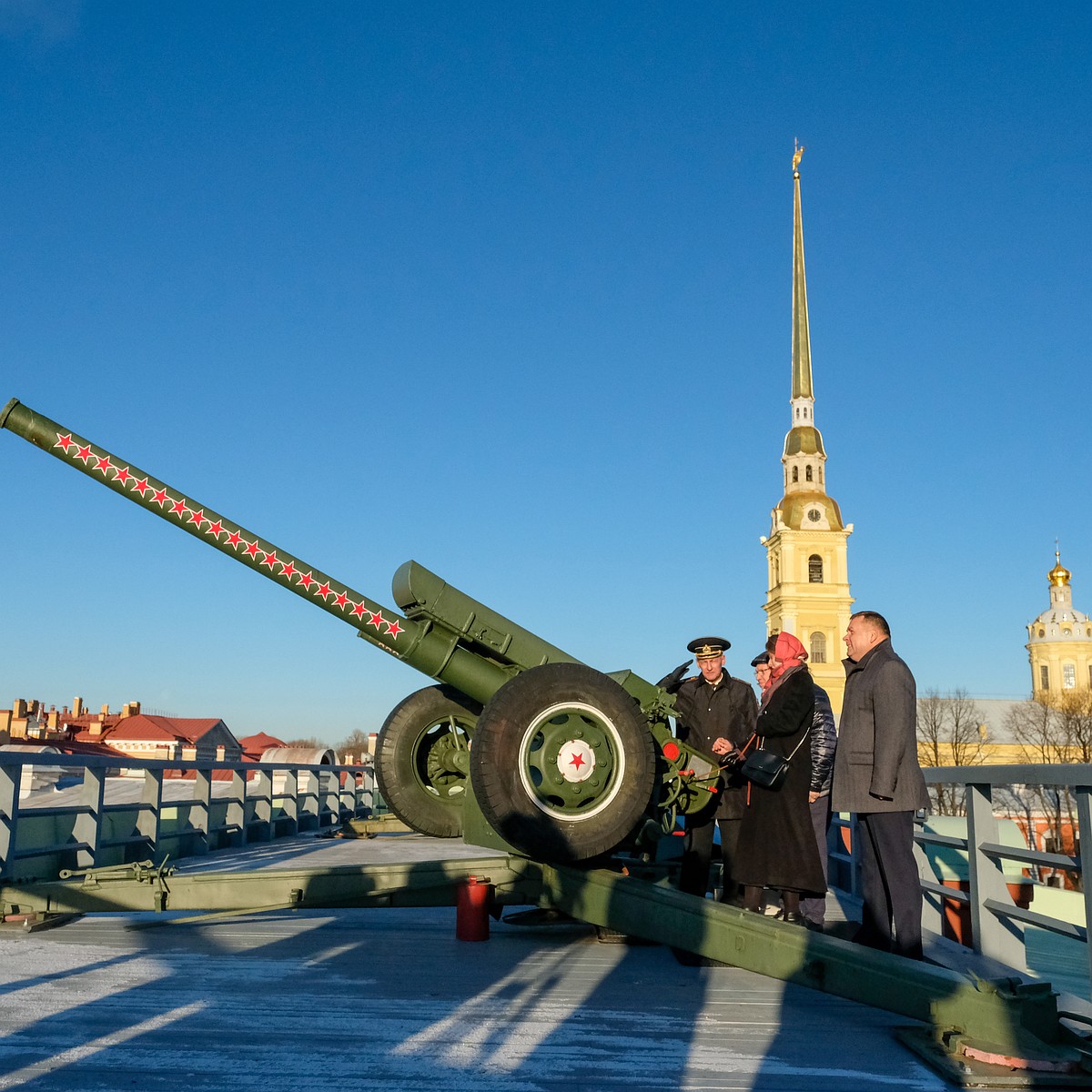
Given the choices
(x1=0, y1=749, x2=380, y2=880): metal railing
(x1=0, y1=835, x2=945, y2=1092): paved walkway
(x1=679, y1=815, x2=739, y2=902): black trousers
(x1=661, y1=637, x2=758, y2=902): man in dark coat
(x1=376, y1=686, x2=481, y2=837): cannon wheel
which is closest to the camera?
(x1=0, y1=835, x2=945, y2=1092): paved walkway

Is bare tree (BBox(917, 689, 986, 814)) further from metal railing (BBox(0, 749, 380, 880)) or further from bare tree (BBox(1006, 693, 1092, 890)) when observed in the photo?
metal railing (BBox(0, 749, 380, 880))

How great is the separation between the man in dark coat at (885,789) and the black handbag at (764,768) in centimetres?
29

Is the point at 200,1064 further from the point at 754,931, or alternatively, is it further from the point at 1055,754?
the point at 1055,754

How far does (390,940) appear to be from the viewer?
19.0 feet

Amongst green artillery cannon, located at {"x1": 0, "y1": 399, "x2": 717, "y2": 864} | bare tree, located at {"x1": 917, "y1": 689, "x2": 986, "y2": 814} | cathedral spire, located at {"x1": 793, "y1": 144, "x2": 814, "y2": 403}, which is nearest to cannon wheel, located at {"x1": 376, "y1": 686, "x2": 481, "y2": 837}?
green artillery cannon, located at {"x1": 0, "y1": 399, "x2": 717, "y2": 864}

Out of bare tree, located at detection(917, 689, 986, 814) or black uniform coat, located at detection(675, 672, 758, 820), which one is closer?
black uniform coat, located at detection(675, 672, 758, 820)

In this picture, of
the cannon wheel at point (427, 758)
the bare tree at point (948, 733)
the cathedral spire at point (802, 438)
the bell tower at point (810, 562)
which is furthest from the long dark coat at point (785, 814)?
the cathedral spire at point (802, 438)

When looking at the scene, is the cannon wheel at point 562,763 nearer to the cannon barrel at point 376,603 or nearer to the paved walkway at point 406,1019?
the paved walkway at point 406,1019

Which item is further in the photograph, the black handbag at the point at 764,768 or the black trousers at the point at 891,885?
the black handbag at the point at 764,768

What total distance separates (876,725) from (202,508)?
12.8ft

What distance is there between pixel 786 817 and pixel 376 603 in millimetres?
2623

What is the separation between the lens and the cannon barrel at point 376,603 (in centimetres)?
617

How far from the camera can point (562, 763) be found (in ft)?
17.4

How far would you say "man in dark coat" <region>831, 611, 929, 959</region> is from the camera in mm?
4672
